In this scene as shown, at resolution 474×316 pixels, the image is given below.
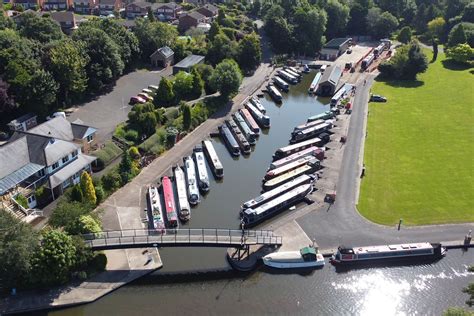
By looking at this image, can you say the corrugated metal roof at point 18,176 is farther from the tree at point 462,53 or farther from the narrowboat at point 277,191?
the tree at point 462,53

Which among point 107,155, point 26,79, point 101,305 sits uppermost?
point 26,79

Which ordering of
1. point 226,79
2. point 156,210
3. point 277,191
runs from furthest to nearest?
point 226,79
point 277,191
point 156,210

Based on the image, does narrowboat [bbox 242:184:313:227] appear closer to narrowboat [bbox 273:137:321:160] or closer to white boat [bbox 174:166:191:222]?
white boat [bbox 174:166:191:222]

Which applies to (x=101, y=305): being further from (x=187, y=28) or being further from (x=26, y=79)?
A: (x=187, y=28)

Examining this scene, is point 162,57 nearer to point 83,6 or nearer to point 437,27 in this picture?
point 83,6

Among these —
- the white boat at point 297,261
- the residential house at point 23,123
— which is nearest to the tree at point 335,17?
the residential house at point 23,123

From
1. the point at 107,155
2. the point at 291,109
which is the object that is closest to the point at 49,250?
the point at 107,155

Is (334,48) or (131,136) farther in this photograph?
(334,48)

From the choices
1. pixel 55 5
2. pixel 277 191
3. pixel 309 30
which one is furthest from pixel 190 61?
pixel 55 5
